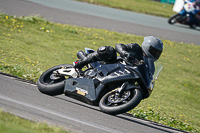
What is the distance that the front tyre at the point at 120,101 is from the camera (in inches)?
216

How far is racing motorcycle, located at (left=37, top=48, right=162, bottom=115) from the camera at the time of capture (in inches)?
224

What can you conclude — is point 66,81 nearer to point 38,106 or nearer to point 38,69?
point 38,106

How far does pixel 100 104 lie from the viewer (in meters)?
5.82

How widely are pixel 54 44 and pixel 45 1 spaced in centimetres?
797

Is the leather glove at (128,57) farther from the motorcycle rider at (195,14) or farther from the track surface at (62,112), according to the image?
the motorcycle rider at (195,14)

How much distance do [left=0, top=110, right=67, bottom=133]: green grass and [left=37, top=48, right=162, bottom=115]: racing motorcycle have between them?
1520 millimetres

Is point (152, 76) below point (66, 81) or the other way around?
the other way around

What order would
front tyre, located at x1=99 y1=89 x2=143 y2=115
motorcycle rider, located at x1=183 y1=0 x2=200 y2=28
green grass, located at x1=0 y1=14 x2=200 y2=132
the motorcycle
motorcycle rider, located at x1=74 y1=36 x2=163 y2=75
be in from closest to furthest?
front tyre, located at x1=99 y1=89 x2=143 y2=115, motorcycle rider, located at x1=74 y1=36 x2=163 y2=75, green grass, located at x1=0 y1=14 x2=200 y2=132, the motorcycle, motorcycle rider, located at x1=183 y1=0 x2=200 y2=28

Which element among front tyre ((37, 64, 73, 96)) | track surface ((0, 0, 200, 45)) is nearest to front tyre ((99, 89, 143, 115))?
front tyre ((37, 64, 73, 96))

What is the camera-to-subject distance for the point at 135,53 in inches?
246

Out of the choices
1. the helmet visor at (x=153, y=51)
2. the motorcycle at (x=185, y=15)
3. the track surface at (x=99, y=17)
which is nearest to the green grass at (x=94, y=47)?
the track surface at (x=99, y=17)

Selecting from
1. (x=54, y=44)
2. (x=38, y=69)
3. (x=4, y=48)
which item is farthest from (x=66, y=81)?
(x=54, y=44)

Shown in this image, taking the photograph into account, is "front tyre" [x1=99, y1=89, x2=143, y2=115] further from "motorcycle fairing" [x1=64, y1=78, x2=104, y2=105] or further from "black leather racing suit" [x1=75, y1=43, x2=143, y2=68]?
"black leather racing suit" [x1=75, y1=43, x2=143, y2=68]

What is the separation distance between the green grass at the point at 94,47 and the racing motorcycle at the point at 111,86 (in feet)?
4.58
